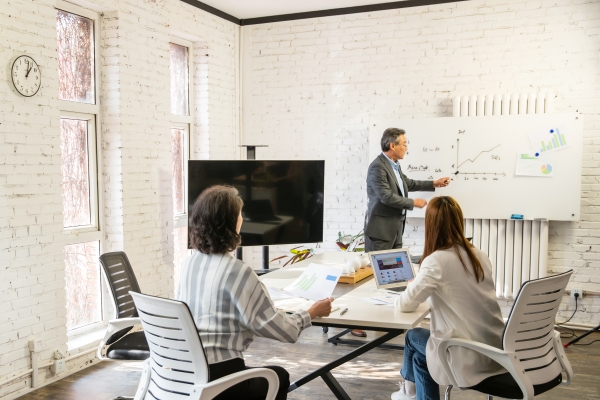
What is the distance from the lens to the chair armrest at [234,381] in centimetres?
216

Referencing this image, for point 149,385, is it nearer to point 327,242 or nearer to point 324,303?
point 324,303

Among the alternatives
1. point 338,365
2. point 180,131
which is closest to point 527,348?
point 338,365

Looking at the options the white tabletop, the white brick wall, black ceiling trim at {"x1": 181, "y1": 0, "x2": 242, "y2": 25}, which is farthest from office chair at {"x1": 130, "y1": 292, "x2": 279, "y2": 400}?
black ceiling trim at {"x1": 181, "y1": 0, "x2": 242, "y2": 25}

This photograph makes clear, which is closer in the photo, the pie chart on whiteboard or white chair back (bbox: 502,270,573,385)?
white chair back (bbox: 502,270,573,385)

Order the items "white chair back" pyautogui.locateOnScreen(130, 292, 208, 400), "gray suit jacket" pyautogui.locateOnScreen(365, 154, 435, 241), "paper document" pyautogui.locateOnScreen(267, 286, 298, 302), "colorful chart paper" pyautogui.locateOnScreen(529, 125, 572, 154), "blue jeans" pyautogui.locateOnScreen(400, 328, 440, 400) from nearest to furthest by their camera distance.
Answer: "white chair back" pyautogui.locateOnScreen(130, 292, 208, 400)
"blue jeans" pyautogui.locateOnScreen(400, 328, 440, 400)
"paper document" pyautogui.locateOnScreen(267, 286, 298, 302)
"gray suit jacket" pyautogui.locateOnScreen(365, 154, 435, 241)
"colorful chart paper" pyautogui.locateOnScreen(529, 125, 572, 154)

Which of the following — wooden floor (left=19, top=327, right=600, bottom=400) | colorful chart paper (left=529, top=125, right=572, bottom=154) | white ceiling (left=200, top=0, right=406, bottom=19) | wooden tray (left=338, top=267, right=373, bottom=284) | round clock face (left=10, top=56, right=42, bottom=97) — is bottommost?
wooden floor (left=19, top=327, right=600, bottom=400)

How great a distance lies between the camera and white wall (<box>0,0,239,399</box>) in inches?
146

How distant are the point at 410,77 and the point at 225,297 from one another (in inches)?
164

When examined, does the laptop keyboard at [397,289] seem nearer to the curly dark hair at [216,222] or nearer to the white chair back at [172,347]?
the curly dark hair at [216,222]

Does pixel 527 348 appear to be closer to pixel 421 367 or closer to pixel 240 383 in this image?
pixel 421 367

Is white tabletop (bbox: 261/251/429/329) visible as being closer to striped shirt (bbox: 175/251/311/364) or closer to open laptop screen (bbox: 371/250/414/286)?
open laptop screen (bbox: 371/250/414/286)

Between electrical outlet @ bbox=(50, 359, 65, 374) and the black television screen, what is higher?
the black television screen

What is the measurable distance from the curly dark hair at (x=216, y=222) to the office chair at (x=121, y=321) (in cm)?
91

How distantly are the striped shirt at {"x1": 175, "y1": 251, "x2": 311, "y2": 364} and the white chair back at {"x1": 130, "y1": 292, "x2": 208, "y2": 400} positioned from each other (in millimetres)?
98
